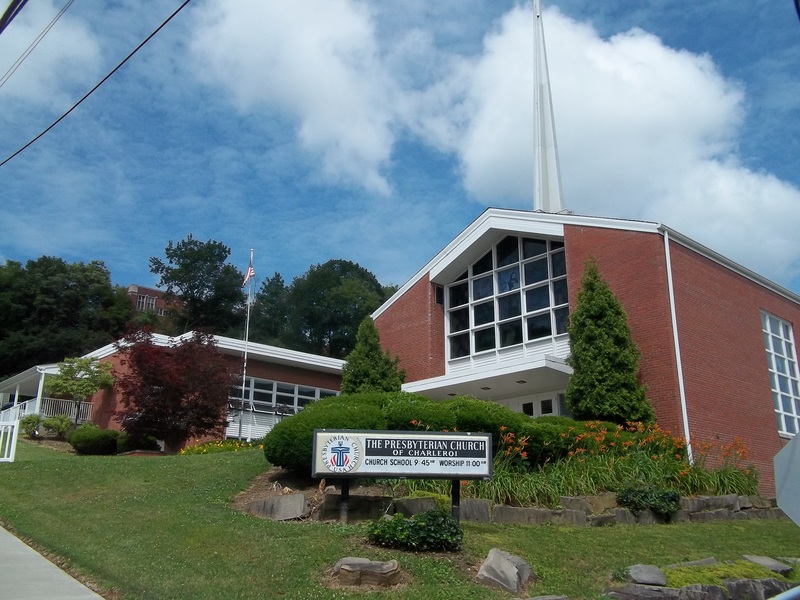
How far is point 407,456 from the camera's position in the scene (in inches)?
426

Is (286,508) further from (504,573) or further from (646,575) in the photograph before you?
(646,575)

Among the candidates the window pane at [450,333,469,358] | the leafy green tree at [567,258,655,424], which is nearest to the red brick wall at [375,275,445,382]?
the window pane at [450,333,469,358]

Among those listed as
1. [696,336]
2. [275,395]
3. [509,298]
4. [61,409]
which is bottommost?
[61,409]

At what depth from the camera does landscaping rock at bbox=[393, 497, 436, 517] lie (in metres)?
11.1

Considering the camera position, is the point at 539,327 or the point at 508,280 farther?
the point at 508,280

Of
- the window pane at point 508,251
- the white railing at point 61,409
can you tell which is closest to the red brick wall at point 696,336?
the window pane at point 508,251

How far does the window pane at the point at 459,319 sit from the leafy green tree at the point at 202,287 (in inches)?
1646

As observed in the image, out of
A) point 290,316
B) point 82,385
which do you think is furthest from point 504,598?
point 290,316

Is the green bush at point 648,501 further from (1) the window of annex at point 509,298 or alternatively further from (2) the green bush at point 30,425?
(2) the green bush at point 30,425

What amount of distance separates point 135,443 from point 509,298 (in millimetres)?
11799

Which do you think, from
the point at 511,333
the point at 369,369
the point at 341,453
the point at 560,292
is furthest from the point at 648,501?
the point at 369,369

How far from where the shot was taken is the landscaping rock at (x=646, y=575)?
9.11 metres

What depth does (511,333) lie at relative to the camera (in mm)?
24078

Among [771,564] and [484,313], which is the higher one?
[484,313]
